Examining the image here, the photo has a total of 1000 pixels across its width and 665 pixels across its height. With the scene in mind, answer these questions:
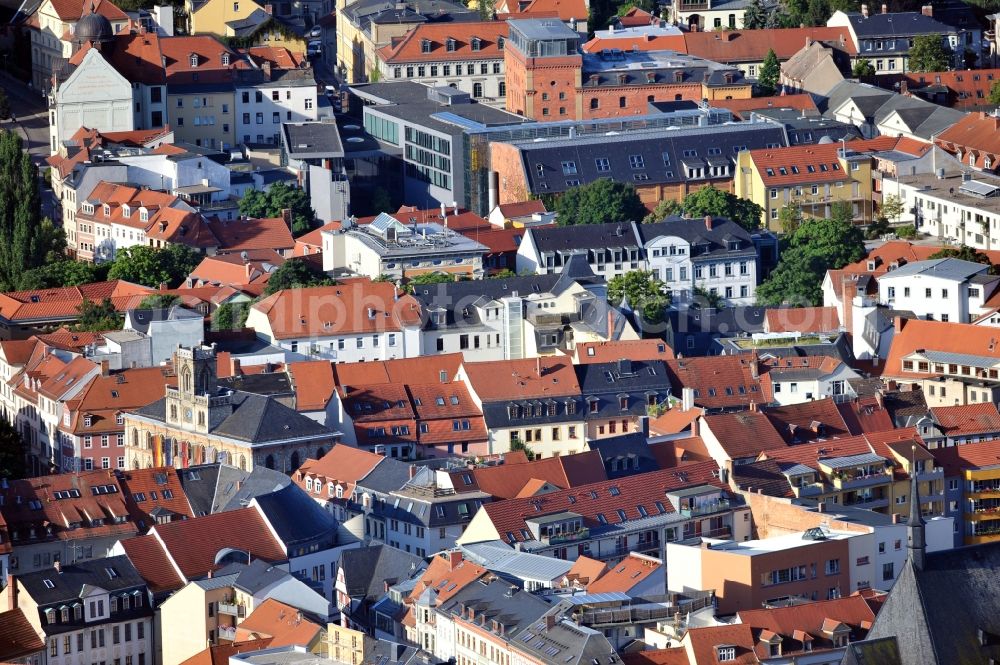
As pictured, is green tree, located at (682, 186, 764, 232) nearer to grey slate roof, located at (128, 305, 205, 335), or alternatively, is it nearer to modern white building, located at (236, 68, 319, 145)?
grey slate roof, located at (128, 305, 205, 335)

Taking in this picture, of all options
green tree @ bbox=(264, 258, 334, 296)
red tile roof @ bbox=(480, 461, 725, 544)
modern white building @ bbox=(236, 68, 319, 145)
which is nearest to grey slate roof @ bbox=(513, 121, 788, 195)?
green tree @ bbox=(264, 258, 334, 296)

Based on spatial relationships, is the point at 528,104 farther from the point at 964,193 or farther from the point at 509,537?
the point at 509,537

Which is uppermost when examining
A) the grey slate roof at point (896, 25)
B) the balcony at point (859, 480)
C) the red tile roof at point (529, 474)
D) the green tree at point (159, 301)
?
the grey slate roof at point (896, 25)

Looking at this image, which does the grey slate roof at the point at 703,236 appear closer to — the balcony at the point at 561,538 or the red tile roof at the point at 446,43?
the balcony at the point at 561,538

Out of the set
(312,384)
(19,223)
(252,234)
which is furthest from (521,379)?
(19,223)

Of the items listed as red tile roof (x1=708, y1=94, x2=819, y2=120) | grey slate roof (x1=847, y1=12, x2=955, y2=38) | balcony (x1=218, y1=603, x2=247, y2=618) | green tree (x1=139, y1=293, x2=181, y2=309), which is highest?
grey slate roof (x1=847, y1=12, x2=955, y2=38)

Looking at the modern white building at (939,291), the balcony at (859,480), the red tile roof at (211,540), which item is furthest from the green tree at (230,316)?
the balcony at (859,480)

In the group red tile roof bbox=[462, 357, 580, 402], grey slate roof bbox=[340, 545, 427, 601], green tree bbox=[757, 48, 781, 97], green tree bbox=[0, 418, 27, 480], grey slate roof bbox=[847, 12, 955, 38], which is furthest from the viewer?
grey slate roof bbox=[847, 12, 955, 38]

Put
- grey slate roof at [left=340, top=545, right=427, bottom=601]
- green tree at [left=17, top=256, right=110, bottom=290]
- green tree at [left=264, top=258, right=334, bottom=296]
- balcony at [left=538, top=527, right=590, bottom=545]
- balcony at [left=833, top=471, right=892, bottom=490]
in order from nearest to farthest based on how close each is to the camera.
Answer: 1. grey slate roof at [left=340, top=545, right=427, bottom=601]
2. balcony at [left=538, top=527, right=590, bottom=545]
3. balcony at [left=833, top=471, right=892, bottom=490]
4. green tree at [left=264, top=258, right=334, bottom=296]
5. green tree at [left=17, top=256, right=110, bottom=290]

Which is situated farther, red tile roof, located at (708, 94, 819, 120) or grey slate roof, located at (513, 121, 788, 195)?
red tile roof, located at (708, 94, 819, 120)
